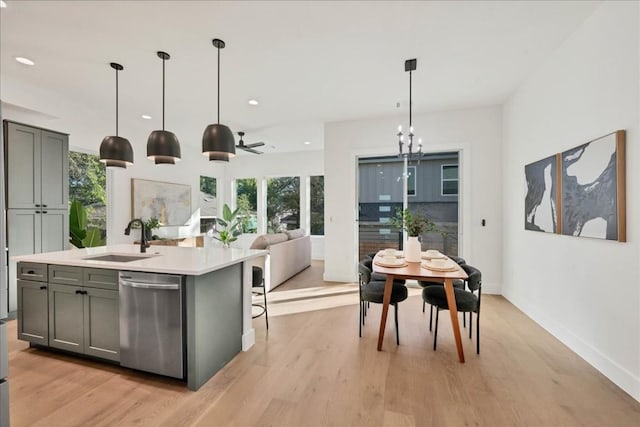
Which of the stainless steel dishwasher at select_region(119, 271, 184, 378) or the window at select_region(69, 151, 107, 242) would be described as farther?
the window at select_region(69, 151, 107, 242)

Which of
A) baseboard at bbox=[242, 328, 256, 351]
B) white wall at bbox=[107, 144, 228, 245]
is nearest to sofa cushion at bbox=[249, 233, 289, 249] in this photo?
white wall at bbox=[107, 144, 228, 245]

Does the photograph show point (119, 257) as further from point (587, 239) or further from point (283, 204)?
point (283, 204)

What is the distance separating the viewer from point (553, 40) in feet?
9.36

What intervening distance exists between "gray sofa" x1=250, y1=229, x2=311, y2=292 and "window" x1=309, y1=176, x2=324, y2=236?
1.41 m

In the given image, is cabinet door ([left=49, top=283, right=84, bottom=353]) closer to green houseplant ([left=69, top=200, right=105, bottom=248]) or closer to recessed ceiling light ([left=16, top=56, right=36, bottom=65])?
green houseplant ([left=69, top=200, right=105, bottom=248])

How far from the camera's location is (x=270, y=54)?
306cm

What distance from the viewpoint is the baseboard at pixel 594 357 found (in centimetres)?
212

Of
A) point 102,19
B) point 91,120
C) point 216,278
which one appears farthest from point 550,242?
point 91,120

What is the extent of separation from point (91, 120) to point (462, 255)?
6345mm

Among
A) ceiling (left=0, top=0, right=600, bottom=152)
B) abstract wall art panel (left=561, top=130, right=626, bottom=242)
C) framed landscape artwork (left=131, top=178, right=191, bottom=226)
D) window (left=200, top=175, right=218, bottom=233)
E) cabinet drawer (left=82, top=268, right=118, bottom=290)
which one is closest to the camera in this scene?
abstract wall art panel (left=561, top=130, right=626, bottom=242)

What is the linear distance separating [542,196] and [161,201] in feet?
20.9

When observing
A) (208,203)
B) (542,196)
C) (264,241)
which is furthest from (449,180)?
(208,203)

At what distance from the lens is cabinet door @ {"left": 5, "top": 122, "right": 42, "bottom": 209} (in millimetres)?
3436

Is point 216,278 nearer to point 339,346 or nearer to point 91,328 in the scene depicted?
point 91,328
